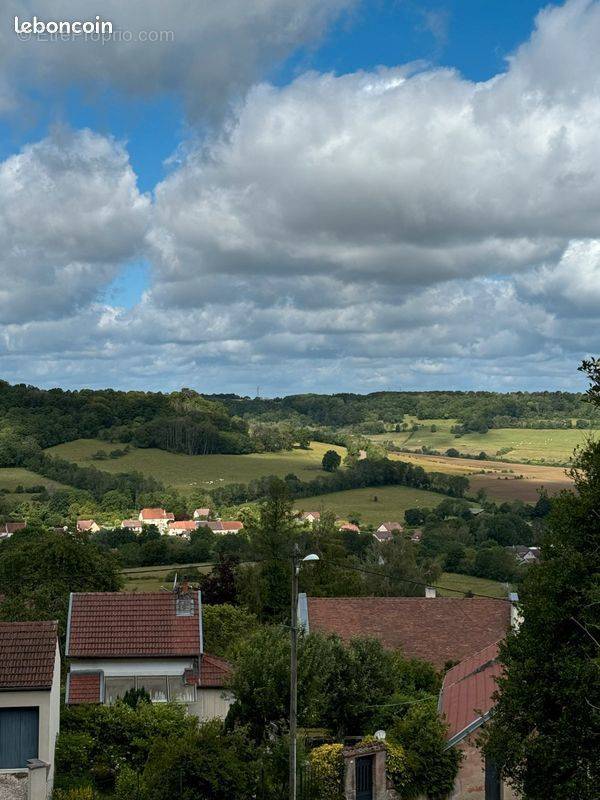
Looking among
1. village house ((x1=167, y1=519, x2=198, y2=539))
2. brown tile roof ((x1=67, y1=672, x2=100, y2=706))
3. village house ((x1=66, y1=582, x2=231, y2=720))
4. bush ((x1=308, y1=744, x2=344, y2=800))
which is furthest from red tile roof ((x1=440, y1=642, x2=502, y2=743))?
village house ((x1=167, y1=519, x2=198, y2=539))

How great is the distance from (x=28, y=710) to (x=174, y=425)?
155m

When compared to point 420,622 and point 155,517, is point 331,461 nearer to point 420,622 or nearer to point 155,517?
point 155,517

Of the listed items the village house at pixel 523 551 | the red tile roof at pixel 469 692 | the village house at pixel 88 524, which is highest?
the red tile roof at pixel 469 692

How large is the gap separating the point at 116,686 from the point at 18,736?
25.4 ft

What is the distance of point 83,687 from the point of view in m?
30.5

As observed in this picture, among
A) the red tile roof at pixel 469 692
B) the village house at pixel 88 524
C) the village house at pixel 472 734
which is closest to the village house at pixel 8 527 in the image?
the village house at pixel 88 524

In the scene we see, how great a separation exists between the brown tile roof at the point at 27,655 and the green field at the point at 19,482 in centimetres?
11826

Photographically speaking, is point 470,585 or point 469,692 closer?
point 469,692

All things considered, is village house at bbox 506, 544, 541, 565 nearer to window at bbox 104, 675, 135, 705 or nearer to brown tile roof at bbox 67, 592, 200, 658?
brown tile roof at bbox 67, 592, 200, 658

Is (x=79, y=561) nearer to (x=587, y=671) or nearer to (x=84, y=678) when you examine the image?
(x=84, y=678)

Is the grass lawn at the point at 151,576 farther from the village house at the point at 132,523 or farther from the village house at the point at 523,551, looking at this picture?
the village house at the point at 523,551

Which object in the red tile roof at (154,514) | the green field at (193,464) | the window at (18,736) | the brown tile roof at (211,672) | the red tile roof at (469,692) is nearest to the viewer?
the window at (18,736)

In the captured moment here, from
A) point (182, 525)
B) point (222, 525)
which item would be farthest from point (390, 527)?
point (182, 525)

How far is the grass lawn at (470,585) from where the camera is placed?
274 feet
